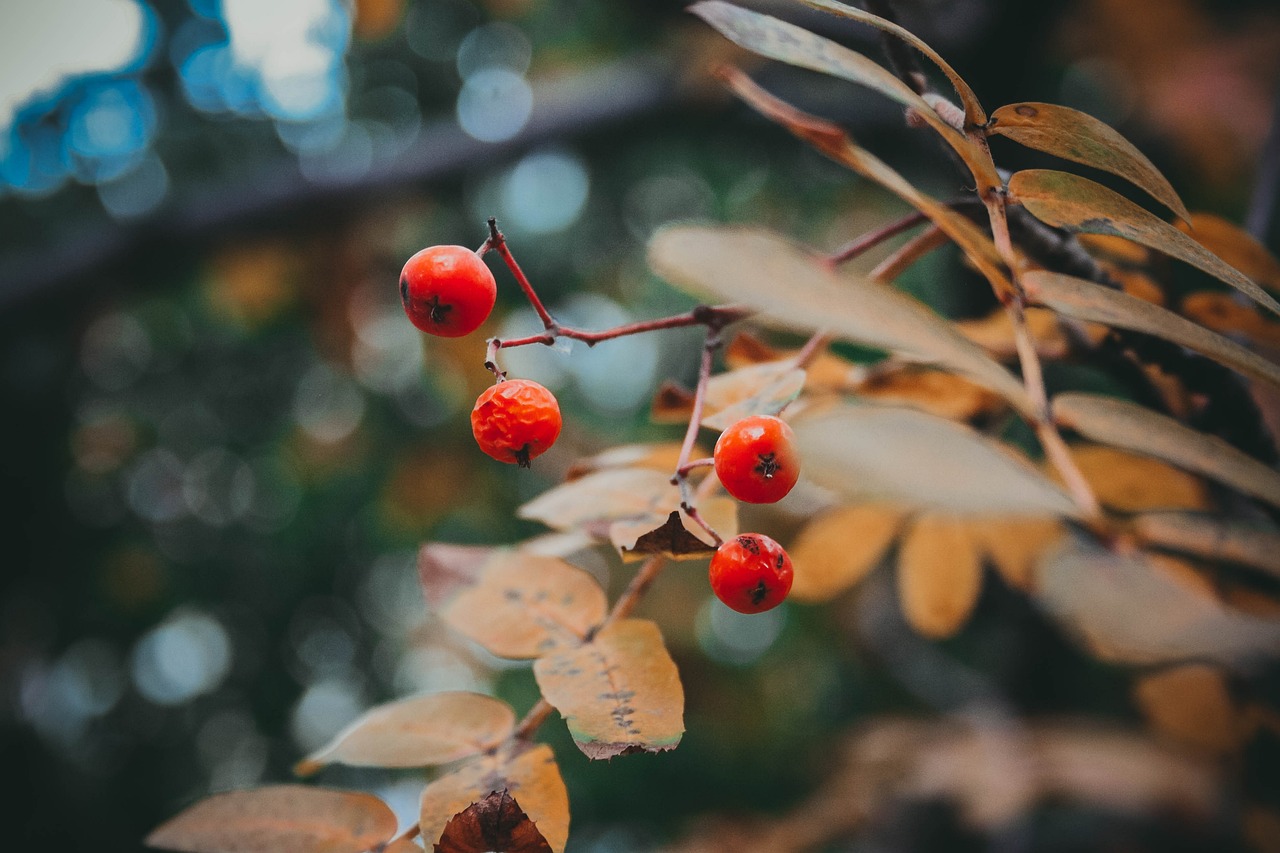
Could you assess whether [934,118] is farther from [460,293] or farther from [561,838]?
[561,838]

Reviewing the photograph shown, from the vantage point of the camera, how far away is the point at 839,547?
3.01ft

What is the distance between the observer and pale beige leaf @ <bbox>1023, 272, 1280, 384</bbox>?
14.7 inches

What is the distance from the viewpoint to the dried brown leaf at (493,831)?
1.53 ft

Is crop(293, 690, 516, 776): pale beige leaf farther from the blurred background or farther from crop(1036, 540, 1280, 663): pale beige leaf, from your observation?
the blurred background

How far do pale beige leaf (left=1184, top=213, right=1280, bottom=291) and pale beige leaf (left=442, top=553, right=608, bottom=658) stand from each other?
63cm

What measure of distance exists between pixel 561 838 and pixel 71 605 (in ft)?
12.2

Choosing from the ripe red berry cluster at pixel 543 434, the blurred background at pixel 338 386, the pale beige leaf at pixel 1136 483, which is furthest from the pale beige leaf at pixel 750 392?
the blurred background at pixel 338 386

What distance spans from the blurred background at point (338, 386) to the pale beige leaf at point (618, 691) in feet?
6.07

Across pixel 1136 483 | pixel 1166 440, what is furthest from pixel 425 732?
pixel 1136 483

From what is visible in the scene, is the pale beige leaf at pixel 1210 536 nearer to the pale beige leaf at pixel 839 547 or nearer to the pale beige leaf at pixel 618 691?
the pale beige leaf at pixel 839 547

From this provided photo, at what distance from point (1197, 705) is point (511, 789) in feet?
2.95

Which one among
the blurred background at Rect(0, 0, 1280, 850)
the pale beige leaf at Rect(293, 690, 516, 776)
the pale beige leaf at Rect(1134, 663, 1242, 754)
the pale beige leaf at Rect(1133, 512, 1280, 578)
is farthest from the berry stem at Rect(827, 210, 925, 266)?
the blurred background at Rect(0, 0, 1280, 850)

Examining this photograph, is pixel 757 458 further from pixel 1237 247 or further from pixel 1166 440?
pixel 1237 247

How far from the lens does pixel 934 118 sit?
1.35ft
